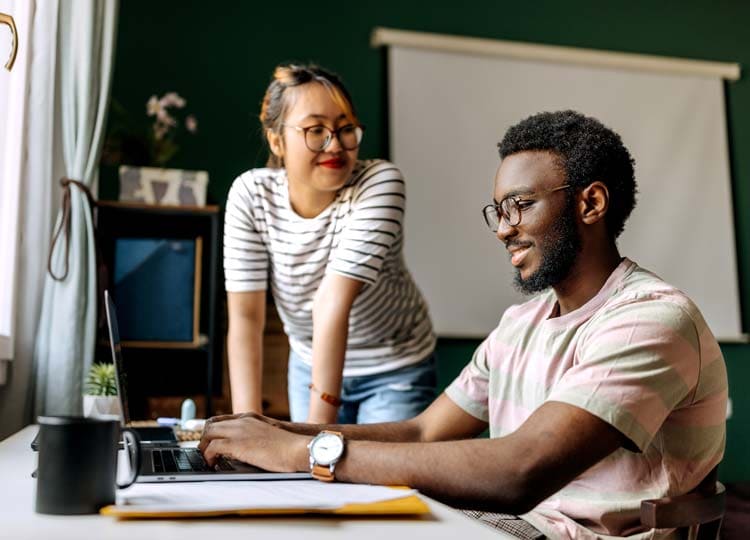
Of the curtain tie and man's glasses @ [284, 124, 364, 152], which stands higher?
man's glasses @ [284, 124, 364, 152]

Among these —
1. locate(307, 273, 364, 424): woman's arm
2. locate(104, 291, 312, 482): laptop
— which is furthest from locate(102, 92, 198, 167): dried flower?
locate(104, 291, 312, 482): laptop

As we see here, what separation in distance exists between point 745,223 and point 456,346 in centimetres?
162

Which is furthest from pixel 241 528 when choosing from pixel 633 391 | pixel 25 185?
pixel 25 185

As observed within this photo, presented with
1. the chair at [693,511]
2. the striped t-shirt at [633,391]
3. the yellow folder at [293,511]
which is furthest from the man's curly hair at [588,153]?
the yellow folder at [293,511]

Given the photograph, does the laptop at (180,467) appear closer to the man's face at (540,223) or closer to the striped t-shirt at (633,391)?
A: the striped t-shirt at (633,391)

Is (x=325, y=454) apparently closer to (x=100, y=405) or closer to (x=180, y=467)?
(x=180, y=467)

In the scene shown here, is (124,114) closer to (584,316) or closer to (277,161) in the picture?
(277,161)

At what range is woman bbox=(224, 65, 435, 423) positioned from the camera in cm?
180

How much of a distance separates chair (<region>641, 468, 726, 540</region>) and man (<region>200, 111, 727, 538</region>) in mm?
25

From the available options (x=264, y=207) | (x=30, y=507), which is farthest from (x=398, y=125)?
(x=30, y=507)

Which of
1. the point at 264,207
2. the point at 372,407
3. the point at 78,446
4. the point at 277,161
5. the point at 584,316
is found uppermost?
the point at 277,161

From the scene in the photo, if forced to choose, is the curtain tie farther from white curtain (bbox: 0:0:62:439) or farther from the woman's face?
the woman's face

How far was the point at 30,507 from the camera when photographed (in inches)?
33.8

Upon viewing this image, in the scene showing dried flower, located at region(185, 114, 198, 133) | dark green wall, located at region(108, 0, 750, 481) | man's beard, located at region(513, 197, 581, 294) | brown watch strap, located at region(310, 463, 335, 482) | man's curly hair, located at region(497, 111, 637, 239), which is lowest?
brown watch strap, located at region(310, 463, 335, 482)
